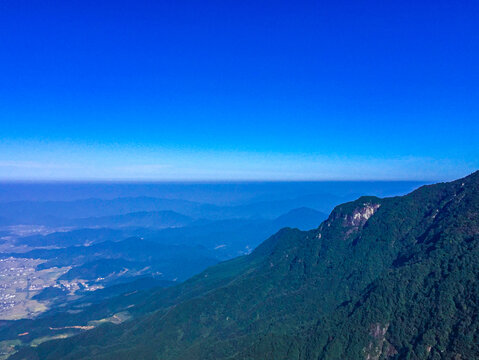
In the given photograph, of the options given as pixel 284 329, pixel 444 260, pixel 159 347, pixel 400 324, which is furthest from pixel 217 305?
pixel 444 260

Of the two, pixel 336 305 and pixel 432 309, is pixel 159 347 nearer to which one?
pixel 336 305

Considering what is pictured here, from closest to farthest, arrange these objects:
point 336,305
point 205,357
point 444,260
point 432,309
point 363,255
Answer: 1. point 432,309
2. point 444,260
3. point 205,357
4. point 336,305
5. point 363,255

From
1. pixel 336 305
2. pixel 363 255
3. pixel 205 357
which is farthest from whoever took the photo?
pixel 363 255

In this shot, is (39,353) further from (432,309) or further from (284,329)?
(432,309)

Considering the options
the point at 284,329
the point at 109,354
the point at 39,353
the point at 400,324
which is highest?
the point at 400,324

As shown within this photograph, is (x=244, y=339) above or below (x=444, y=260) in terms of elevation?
below

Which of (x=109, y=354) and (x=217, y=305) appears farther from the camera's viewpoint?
(x=217, y=305)

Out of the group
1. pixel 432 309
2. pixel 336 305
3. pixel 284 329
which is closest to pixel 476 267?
pixel 432 309
